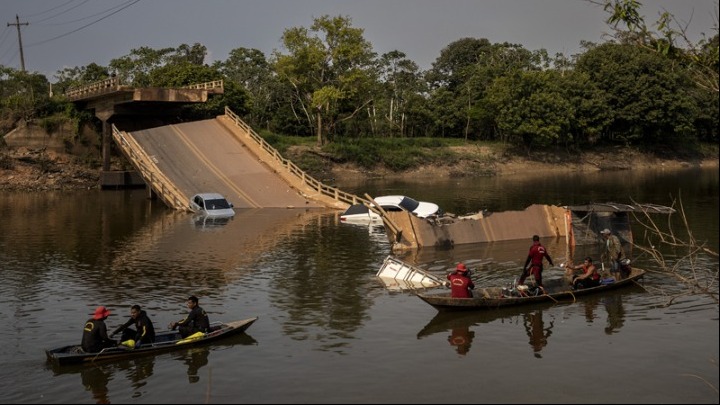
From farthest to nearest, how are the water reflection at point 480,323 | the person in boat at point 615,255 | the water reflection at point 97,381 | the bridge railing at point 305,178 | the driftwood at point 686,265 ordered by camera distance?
the bridge railing at point 305,178 → the person in boat at point 615,255 → the water reflection at point 480,323 → the water reflection at point 97,381 → the driftwood at point 686,265

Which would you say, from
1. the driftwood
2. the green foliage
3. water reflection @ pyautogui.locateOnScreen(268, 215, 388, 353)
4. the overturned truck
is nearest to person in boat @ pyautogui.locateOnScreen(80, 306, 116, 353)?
water reflection @ pyautogui.locateOnScreen(268, 215, 388, 353)

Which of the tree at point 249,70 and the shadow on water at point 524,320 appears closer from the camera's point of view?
the shadow on water at point 524,320

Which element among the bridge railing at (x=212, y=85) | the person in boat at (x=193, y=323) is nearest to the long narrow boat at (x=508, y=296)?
the person in boat at (x=193, y=323)

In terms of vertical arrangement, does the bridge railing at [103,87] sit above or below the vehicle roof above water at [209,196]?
above

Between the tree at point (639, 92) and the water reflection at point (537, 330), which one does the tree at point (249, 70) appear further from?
the water reflection at point (537, 330)

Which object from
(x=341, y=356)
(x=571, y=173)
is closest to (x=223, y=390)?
(x=341, y=356)

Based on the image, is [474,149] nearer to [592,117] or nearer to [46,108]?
[592,117]

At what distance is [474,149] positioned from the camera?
96.1m

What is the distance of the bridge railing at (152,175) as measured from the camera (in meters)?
54.1

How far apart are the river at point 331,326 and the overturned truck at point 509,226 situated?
88cm

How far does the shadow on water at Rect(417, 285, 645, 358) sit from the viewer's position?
73.7 ft

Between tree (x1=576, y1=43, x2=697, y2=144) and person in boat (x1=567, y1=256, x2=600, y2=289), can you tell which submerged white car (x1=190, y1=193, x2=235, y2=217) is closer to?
person in boat (x1=567, y1=256, x2=600, y2=289)

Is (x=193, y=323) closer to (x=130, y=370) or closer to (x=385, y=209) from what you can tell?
(x=130, y=370)

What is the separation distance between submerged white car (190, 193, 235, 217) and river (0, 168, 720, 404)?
663 centimetres
